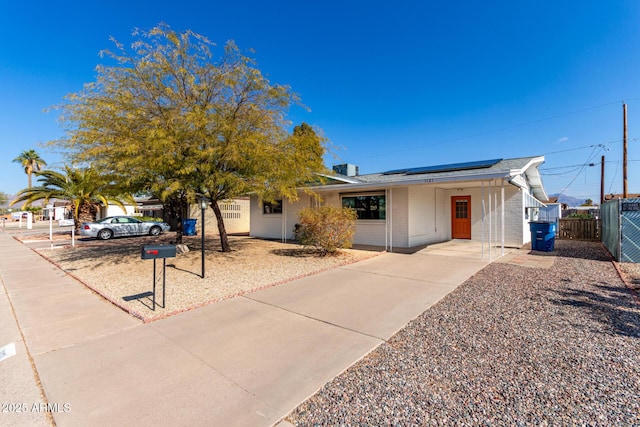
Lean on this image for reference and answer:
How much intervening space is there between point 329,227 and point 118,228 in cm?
1382

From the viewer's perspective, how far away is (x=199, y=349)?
11.5ft

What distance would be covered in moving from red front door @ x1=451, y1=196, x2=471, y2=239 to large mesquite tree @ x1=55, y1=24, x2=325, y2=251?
8727mm

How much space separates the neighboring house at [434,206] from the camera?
11.4 m

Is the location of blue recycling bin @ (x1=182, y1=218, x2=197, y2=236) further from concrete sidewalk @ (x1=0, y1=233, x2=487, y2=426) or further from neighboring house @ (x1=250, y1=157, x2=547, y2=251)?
concrete sidewalk @ (x1=0, y1=233, x2=487, y2=426)

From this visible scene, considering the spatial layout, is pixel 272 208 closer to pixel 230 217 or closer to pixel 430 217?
pixel 230 217

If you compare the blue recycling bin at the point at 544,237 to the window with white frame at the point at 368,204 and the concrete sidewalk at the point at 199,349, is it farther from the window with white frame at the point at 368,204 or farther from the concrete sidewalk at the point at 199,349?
the concrete sidewalk at the point at 199,349

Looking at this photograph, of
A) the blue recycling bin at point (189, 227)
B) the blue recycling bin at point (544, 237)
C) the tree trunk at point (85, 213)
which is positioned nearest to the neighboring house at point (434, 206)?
the blue recycling bin at point (544, 237)

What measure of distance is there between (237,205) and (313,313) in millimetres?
16540

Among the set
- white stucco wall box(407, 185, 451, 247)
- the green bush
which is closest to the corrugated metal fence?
white stucco wall box(407, 185, 451, 247)

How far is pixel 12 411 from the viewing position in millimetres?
2506

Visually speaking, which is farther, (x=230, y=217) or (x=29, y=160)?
(x=29, y=160)

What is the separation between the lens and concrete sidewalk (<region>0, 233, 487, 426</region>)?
99.3 inches

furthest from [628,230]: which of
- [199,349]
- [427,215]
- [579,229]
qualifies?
[199,349]

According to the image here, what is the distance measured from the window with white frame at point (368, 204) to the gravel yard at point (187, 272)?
2.27m
